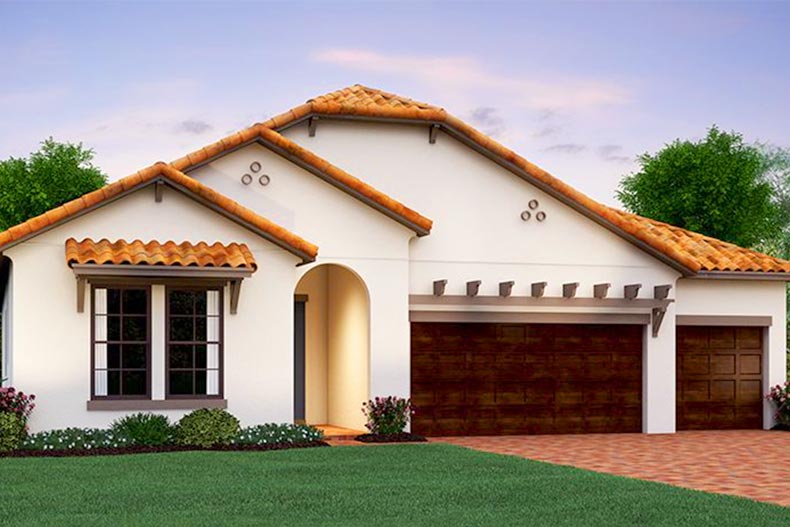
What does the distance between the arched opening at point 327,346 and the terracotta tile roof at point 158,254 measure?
12.7 feet

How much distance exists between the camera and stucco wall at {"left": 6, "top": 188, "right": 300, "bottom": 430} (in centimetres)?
1966

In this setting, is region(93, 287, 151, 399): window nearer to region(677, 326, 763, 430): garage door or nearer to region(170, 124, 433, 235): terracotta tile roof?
region(170, 124, 433, 235): terracotta tile roof

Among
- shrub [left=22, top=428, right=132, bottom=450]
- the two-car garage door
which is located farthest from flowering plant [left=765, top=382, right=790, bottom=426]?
shrub [left=22, top=428, right=132, bottom=450]

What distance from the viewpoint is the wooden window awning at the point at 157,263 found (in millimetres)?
19266

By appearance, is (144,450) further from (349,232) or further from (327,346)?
(327,346)

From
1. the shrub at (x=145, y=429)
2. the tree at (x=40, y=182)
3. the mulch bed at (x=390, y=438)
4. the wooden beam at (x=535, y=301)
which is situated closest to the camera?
the shrub at (x=145, y=429)

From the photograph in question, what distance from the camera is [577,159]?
38.1 m

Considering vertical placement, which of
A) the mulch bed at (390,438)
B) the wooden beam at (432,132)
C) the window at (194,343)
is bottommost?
the mulch bed at (390,438)

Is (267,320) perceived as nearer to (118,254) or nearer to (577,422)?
(118,254)

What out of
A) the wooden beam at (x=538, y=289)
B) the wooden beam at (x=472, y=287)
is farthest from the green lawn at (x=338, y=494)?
the wooden beam at (x=538, y=289)

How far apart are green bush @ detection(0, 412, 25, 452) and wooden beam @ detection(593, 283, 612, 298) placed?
11565 millimetres

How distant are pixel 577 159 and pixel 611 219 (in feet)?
44.0

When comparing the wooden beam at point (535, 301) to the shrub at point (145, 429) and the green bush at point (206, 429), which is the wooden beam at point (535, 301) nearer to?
the green bush at point (206, 429)

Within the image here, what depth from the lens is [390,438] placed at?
21844 millimetres
